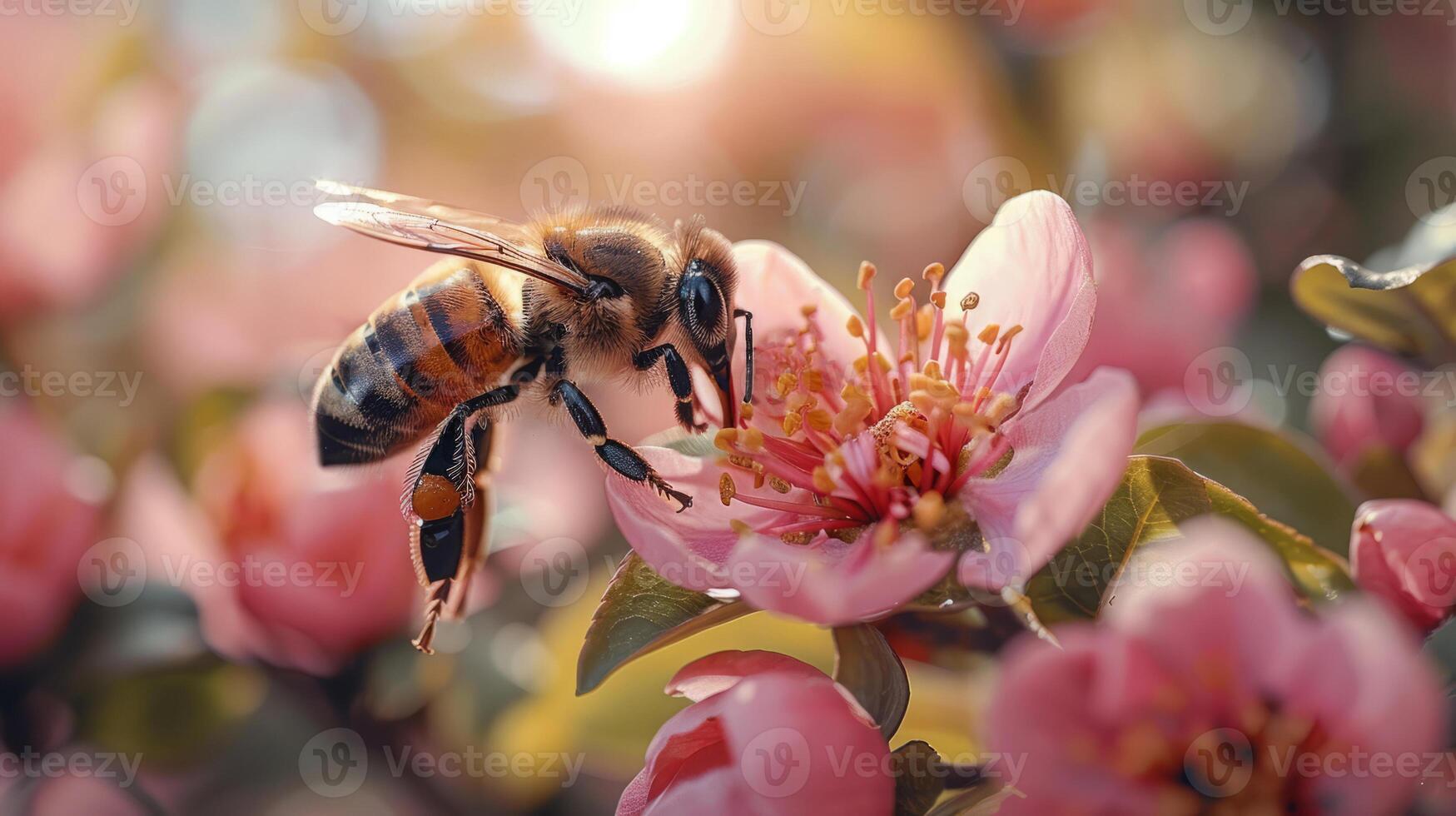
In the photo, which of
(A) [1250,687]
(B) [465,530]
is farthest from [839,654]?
(B) [465,530]

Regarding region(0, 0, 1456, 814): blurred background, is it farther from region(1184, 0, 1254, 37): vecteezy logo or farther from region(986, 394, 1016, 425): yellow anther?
region(986, 394, 1016, 425): yellow anther

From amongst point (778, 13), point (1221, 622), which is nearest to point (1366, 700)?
point (1221, 622)

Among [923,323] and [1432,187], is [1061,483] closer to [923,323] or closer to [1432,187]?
[923,323]

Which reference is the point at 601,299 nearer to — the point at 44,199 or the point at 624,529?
the point at 624,529

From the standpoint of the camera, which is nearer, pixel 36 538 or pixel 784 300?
pixel 784 300
